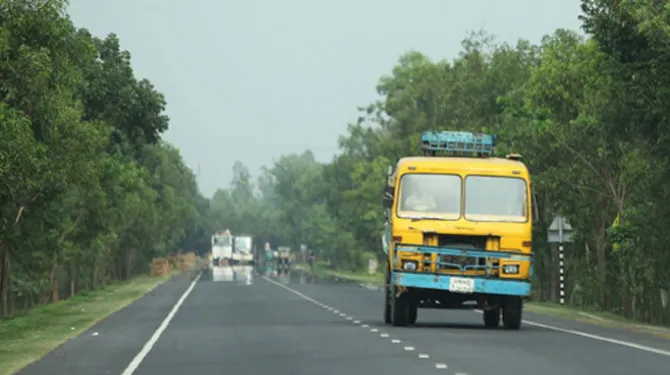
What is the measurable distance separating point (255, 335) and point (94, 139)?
1689 centimetres

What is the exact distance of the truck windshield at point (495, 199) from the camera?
101ft

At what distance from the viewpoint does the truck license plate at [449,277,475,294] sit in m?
30.4

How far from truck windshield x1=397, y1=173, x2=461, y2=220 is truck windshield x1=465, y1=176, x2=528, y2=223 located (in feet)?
0.78

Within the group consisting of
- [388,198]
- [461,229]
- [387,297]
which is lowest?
[387,297]

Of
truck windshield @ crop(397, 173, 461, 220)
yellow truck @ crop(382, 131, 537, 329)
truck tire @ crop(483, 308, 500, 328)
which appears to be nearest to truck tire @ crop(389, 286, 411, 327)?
yellow truck @ crop(382, 131, 537, 329)

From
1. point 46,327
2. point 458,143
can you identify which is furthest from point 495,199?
point 46,327

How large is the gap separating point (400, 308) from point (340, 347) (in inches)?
282

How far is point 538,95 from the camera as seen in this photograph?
53000mm

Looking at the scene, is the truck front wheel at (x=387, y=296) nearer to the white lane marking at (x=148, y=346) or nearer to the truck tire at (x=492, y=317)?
the truck tire at (x=492, y=317)

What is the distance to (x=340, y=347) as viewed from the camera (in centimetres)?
2489

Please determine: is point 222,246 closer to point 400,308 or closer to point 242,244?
point 242,244

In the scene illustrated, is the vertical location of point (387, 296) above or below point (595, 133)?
below

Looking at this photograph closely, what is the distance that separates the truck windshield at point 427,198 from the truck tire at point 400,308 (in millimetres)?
1835

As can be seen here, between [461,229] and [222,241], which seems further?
[222,241]
